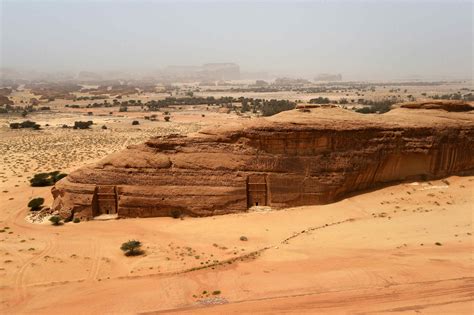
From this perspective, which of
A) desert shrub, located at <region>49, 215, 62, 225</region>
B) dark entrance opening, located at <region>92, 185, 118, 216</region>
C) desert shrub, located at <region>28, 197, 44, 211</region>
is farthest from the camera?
desert shrub, located at <region>28, 197, 44, 211</region>

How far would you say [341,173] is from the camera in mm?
21344

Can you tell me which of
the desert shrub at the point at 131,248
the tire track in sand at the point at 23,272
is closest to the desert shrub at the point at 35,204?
the tire track in sand at the point at 23,272

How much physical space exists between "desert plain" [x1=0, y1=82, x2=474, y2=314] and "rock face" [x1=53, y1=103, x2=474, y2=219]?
739 millimetres

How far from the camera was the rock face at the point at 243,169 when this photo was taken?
1989cm

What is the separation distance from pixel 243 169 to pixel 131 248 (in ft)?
21.9

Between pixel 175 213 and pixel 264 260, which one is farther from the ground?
pixel 175 213

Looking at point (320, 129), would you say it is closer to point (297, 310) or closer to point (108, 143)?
point (297, 310)

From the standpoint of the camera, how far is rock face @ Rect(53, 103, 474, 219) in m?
19.9

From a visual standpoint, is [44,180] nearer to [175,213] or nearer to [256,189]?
[175,213]

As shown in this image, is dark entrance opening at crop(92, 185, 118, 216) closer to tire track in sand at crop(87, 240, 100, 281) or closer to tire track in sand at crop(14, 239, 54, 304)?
tire track in sand at crop(87, 240, 100, 281)

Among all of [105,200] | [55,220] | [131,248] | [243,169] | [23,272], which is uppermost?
[243,169]

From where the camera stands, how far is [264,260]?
15609mm

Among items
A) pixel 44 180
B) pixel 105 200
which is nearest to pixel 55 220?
pixel 105 200

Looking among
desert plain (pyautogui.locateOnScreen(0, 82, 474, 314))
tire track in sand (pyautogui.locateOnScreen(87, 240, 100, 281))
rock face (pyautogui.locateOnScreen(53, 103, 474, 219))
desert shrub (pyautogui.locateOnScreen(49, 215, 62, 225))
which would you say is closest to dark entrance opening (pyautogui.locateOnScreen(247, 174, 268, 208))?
rock face (pyautogui.locateOnScreen(53, 103, 474, 219))
